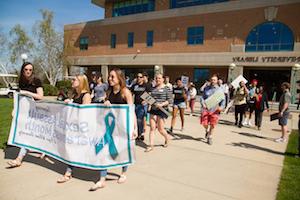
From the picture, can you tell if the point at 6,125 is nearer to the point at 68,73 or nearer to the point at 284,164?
the point at 284,164

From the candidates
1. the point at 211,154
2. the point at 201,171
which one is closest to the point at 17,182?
the point at 201,171

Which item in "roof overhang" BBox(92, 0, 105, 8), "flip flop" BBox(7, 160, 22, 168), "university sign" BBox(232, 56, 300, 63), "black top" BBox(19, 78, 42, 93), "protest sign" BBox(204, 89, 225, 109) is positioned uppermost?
"roof overhang" BBox(92, 0, 105, 8)

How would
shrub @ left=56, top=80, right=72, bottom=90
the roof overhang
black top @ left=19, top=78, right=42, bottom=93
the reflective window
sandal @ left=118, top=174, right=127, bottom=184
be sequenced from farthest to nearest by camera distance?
the roof overhang
shrub @ left=56, top=80, right=72, bottom=90
the reflective window
black top @ left=19, top=78, right=42, bottom=93
sandal @ left=118, top=174, right=127, bottom=184

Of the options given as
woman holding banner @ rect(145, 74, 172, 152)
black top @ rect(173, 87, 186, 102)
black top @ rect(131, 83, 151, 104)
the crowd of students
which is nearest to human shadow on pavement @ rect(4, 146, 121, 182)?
the crowd of students

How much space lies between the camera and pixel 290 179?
460 cm

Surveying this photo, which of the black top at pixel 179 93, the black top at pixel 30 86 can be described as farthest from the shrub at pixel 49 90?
the black top at pixel 30 86

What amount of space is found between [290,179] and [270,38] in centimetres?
2275

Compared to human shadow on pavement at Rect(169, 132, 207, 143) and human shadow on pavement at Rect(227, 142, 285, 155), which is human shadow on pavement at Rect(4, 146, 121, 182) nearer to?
human shadow on pavement at Rect(169, 132, 207, 143)

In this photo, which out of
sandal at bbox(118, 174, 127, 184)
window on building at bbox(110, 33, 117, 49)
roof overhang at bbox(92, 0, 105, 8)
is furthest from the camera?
roof overhang at bbox(92, 0, 105, 8)

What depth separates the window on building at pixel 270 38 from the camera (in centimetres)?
2355

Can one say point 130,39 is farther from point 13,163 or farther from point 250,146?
point 13,163

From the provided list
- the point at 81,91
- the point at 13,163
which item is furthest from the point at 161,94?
the point at 13,163

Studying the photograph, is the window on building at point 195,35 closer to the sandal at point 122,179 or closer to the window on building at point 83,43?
the window on building at point 83,43

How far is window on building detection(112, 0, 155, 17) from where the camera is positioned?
1337 inches
